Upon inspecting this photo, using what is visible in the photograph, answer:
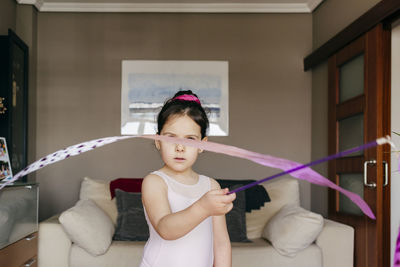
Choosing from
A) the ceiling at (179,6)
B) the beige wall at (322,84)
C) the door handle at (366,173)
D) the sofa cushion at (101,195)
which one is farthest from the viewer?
the ceiling at (179,6)

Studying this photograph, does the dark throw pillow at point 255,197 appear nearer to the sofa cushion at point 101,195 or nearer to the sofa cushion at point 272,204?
the sofa cushion at point 272,204

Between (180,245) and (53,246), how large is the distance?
2.16 m

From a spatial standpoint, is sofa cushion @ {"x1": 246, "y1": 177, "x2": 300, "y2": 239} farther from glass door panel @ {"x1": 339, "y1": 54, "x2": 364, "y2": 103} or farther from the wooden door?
glass door panel @ {"x1": 339, "y1": 54, "x2": 364, "y2": 103}

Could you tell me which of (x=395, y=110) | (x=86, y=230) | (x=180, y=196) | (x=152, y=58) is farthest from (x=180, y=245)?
(x=152, y=58)

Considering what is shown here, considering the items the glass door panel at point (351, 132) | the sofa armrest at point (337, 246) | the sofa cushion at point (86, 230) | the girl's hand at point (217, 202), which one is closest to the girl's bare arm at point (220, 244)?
the girl's hand at point (217, 202)

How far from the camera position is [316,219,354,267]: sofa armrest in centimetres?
315

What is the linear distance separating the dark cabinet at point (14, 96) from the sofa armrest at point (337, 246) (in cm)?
256

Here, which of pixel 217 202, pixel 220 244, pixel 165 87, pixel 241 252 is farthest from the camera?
pixel 165 87

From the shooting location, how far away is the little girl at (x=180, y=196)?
4.15ft

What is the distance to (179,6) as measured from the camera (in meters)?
4.57

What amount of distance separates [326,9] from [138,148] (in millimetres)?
2295

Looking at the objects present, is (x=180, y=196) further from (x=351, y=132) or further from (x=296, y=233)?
(x=351, y=132)

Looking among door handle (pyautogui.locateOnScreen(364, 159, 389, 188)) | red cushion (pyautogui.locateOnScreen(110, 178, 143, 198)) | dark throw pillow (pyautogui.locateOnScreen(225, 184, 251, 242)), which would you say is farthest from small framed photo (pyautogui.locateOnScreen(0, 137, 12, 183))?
door handle (pyautogui.locateOnScreen(364, 159, 389, 188))

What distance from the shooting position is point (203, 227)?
4.45ft
